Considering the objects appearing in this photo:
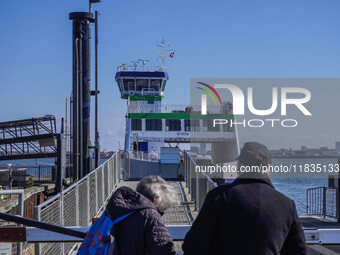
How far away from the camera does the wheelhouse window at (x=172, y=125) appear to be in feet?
119

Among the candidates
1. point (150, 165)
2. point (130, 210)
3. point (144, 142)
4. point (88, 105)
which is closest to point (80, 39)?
point (88, 105)

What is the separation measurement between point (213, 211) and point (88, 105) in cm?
1097

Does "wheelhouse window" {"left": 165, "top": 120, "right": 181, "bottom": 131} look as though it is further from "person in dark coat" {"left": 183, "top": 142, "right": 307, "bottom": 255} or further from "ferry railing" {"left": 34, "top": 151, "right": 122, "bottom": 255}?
"person in dark coat" {"left": 183, "top": 142, "right": 307, "bottom": 255}

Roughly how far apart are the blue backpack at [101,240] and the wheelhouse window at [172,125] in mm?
33270

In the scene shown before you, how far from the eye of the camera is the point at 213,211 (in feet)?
9.55

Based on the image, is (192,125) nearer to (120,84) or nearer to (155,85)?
(155,85)

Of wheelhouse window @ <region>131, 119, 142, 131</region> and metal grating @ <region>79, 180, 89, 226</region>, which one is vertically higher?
wheelhouse window @ <region>131, 119, 142, 131</region>

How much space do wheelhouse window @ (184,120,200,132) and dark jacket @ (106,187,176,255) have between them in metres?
33.1

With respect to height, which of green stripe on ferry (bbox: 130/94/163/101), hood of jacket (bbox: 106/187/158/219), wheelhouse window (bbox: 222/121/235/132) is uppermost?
green stripe on ferry (bbox: 130/94/163/101)

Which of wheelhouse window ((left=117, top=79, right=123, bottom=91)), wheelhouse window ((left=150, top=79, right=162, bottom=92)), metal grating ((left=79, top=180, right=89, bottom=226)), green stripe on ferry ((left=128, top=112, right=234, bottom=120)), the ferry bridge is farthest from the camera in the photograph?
wheelhouse window ((left=150, top=79, right=162, bottom=92))

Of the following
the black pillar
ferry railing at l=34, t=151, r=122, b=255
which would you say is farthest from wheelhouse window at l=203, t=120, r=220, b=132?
ferry railing at l=34, t=151, r=122, b=255

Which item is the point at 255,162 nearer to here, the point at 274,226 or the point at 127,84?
the point at 274,226

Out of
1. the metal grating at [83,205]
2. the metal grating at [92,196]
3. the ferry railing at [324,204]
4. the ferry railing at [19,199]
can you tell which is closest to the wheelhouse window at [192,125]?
the ferry railing at [324,204]

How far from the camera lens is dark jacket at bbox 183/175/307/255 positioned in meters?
2.90
